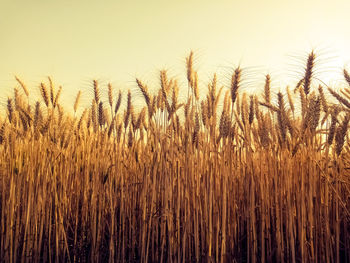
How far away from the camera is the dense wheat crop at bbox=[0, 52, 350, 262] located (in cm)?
191

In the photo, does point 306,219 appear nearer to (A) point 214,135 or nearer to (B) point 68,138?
(A) point 214,135

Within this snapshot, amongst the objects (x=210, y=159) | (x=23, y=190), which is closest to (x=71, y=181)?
(x=23, y=190)

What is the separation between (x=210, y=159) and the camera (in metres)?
2.01

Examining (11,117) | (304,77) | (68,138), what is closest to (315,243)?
(304,77)

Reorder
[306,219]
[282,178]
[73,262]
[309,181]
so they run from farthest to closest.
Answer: [73,262] → [282,178] → [306,219] → [309,181]

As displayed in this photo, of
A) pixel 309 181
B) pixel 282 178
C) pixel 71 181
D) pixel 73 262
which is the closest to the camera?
pixel 309 181

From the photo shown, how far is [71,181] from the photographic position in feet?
8.70

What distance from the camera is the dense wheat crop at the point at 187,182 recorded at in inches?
75.2

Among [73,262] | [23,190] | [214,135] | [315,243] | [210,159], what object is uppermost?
[214,135]

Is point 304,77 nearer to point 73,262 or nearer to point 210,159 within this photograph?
point 210,159

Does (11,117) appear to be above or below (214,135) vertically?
above

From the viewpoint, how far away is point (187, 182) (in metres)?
2.08

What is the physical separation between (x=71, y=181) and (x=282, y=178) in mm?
1480

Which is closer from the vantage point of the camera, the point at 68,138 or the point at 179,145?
the point at 179,145
